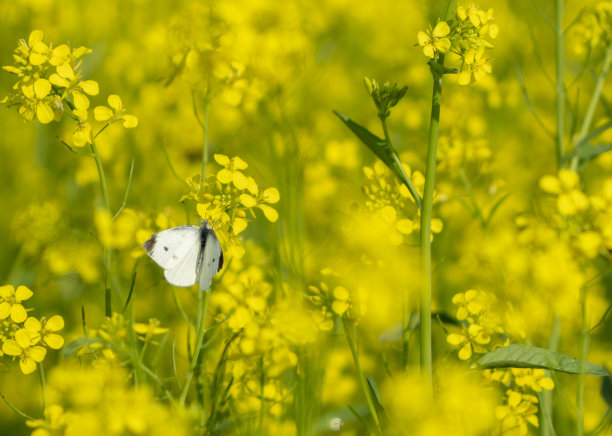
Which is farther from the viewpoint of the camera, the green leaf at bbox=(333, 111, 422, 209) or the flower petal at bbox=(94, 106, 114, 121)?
the flower petal at bbox=(94, 106, 114, 121)

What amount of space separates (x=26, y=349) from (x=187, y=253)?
16.5 inches

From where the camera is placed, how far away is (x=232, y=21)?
2.07 meters

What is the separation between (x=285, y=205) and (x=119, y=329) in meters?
0.48

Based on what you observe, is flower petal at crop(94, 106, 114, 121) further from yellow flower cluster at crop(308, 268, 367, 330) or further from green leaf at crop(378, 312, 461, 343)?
green leaf at crop(378, 312, 461, 343)

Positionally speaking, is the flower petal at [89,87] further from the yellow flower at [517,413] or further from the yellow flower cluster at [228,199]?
the yellow flower at [517,413]

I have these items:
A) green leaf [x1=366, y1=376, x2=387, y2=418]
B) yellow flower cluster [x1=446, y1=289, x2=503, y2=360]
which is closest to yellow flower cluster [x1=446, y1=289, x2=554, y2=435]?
yellow flower cluster [x1=446, y1=289, x2=503, y2=360]

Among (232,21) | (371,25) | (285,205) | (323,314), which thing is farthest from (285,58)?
(371,25)

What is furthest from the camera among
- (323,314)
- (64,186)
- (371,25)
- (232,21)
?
(371,25)

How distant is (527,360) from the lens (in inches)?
50.3

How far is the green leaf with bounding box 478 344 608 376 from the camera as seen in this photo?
1270 mm

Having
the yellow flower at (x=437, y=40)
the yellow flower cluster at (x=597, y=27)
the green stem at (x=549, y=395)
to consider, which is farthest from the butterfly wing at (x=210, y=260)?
the yellow flower cluster at (x=597, y=27)

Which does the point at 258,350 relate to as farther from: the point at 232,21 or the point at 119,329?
the point at 232,21

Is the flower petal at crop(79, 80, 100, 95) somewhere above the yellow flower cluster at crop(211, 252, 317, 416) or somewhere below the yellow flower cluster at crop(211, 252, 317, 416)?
above

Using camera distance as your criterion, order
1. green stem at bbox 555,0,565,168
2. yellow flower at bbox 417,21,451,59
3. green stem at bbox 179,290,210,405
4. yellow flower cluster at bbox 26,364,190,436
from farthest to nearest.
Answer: green stem at bbox 555,0,565,168, green stem at bbox 179,290,210,405, yellow flower at bbox 417,21,451,59, yellow flower cluster at bbox 26,364,190,436
